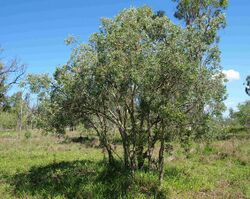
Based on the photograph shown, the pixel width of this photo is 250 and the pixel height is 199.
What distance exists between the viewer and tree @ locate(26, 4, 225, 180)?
444 inches

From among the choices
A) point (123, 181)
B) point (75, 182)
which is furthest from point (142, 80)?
point (75, 182)

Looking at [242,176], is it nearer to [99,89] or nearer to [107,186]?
[107,186]

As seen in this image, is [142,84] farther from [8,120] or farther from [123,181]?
[8,120]

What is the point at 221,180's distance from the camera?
16.2 metres

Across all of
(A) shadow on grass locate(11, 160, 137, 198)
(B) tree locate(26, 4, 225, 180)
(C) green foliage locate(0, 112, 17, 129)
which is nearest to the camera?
(B) tree locate(26, 4, 225, 180)

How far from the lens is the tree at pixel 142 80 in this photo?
37.0ft

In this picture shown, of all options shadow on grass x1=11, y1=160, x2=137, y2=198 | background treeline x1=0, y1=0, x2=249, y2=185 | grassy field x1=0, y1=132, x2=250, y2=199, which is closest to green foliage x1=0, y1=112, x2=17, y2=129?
grassy field x1=0, y1=132, x2=250, y2=199

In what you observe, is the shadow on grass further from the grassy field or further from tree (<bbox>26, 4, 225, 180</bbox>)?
tree (<bbox>26, 4, 225, 180</bbox>)

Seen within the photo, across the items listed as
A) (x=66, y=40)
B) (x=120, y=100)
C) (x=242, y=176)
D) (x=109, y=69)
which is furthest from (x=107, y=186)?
(x=242, y=176)

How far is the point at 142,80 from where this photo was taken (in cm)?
1106

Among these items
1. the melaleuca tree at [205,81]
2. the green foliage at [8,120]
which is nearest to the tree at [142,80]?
the melaleuca tree at [205,81]

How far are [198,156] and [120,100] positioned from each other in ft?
38.5

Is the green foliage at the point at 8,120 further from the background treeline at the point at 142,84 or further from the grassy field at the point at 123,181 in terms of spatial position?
the background treeline at the point at 142,84

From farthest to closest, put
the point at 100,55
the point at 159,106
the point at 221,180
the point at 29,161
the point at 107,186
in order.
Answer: the point at 29,161
the point at 221,180
the point at 107,186
the point at 100,55
the point at 159,106
